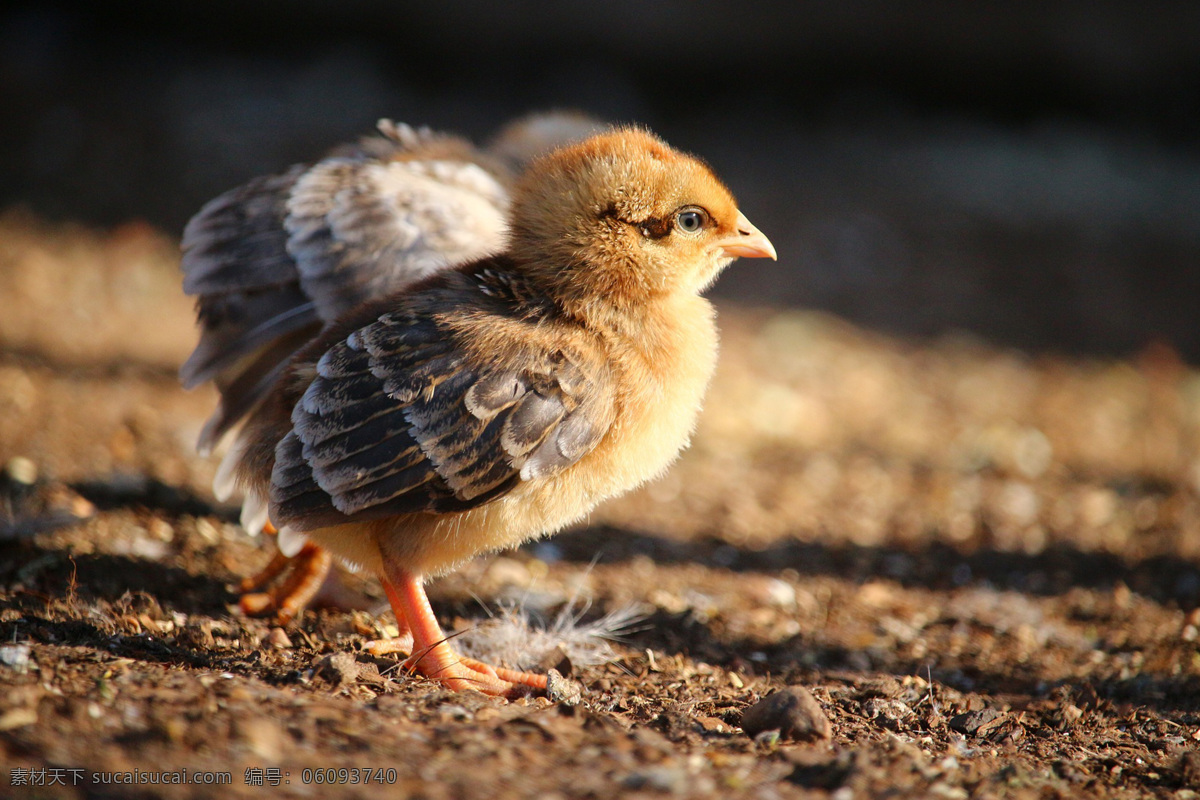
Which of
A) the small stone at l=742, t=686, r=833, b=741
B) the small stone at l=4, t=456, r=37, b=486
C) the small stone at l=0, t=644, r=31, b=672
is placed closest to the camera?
the small stone at l=0, t=644, r=31, b=672

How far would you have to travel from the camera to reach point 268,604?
3.30 meters

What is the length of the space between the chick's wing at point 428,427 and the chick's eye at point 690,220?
524mm

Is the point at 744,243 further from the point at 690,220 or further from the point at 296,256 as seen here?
the point at 296,256

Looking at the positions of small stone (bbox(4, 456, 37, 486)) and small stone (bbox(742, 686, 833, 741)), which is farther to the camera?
small stone (bbox(4, 456, 37, 486))

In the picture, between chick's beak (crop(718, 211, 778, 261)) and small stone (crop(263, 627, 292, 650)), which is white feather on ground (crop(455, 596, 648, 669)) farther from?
chick's beak (crop(718, 211, 778, 261))

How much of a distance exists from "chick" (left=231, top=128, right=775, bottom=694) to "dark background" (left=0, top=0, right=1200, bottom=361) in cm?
434

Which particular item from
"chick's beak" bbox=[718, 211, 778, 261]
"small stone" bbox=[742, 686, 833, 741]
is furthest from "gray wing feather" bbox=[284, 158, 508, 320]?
"small stone" bbox=[742, 686, 833, 741]

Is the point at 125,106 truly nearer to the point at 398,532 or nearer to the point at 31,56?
the point at 31,56

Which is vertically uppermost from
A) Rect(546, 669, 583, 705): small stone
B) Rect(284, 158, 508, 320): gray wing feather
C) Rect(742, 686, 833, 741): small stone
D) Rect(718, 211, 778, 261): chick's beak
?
Rect(284, 158, 508, 320): gray wing feather

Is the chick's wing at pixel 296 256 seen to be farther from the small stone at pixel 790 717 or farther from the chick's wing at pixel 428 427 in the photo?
the small stone at pixel 790 717

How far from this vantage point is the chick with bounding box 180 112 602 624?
3.45m

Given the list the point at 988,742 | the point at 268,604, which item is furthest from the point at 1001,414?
the point at 268,604

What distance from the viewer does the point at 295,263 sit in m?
3.52

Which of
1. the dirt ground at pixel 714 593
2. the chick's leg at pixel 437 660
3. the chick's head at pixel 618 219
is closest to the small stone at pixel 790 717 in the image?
the dirt ground at pixel 714 593
